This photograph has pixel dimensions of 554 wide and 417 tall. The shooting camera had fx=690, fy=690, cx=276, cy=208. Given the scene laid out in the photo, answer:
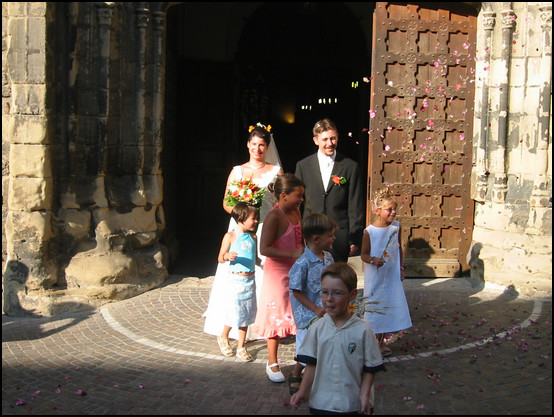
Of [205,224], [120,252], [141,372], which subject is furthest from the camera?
[205,224]

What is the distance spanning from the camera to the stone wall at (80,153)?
6.74m

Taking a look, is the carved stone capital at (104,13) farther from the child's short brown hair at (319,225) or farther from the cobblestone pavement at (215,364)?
the child's short brown hair at (319,225)

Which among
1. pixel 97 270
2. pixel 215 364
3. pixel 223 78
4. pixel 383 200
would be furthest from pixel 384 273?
pixel 223 78

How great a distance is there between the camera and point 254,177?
6484mm

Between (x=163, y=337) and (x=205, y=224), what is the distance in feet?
18.6

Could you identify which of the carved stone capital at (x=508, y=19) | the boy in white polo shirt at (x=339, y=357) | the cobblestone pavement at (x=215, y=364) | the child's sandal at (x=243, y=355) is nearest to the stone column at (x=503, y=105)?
the carved stone capital at (x=508, y=19)

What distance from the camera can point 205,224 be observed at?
11664 millimetres

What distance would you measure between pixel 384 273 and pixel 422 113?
10.2ft

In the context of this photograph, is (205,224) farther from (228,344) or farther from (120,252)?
(228,344)

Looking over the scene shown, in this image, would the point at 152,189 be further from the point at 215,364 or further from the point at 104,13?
the point at 215,364

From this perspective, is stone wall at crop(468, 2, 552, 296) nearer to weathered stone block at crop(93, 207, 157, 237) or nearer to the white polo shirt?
weathered stone block at crop(93, 207, 157, 237)

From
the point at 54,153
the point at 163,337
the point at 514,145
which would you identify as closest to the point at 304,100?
the point at 514,145

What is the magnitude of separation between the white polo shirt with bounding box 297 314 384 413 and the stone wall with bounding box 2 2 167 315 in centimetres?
384

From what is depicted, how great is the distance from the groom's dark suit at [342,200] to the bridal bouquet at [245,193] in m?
0.47
